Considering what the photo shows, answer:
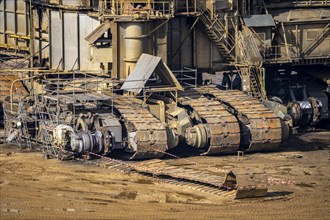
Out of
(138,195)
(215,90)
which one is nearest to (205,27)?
(215,90)

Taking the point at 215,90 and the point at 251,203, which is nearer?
the point at 251,203

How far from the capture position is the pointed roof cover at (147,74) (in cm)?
4453

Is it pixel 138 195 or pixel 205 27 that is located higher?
pixel 205 27

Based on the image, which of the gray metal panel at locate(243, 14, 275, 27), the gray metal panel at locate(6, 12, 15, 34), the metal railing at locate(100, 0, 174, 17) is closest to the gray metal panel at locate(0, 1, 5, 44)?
the gray metal panel at locate(6, 12, 15, 34)

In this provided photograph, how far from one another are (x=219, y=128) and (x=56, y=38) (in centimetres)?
972

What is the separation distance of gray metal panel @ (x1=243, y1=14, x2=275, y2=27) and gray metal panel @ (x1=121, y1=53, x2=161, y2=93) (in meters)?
6.03

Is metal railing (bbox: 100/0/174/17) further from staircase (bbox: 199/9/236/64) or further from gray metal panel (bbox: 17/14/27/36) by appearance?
gray metal panel (bbox: 17/14/27/36)

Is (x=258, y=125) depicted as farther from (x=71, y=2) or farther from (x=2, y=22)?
(x=2, y=22)

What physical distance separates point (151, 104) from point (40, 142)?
4.31 meters

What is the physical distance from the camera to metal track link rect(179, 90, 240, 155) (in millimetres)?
43312

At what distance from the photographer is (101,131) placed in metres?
42.2

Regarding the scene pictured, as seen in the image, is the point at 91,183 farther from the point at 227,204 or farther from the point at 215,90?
the point at 215,90

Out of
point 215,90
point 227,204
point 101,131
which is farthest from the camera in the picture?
point 215,90

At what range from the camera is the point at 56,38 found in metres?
49.8
